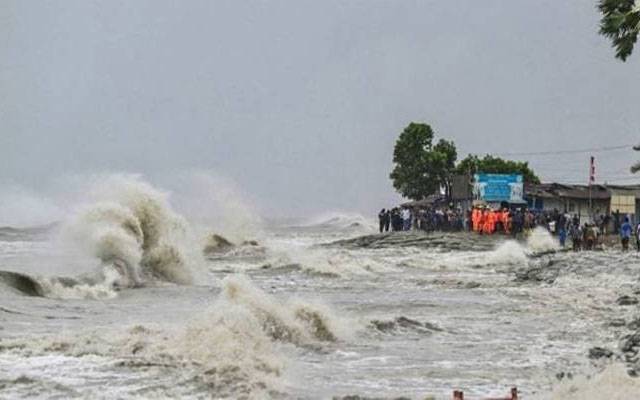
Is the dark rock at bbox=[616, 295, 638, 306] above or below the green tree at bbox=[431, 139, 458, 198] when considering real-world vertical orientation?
below

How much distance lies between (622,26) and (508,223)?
25544 millimetres

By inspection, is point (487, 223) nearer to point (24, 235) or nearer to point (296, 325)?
point (296, 325)

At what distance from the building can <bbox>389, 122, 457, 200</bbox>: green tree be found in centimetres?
1271

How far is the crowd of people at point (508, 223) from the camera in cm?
3743

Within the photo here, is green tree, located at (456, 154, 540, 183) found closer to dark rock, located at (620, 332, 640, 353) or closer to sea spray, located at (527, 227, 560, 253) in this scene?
sea spray, located at (527, 227, 560, 253)

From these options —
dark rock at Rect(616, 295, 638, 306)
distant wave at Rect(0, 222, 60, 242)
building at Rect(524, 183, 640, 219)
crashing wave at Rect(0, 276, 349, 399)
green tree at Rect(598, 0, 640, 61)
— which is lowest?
crashing wave at Rect(0, 276, 349, 399)

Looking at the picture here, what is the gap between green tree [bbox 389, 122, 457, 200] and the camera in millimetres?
67938

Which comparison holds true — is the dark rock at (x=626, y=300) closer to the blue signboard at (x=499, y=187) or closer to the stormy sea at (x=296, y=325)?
the stormy sea at (x=296, y=325)

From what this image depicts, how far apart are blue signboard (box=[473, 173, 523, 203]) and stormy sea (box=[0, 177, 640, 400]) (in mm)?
23263

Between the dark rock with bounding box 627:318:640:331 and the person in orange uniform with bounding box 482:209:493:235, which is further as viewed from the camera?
the person in orange uniform with bounding box 482:209:493:235

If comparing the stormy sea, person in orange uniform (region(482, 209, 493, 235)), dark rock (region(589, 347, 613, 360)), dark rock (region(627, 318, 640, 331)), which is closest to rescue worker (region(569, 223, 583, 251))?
the stormy sea

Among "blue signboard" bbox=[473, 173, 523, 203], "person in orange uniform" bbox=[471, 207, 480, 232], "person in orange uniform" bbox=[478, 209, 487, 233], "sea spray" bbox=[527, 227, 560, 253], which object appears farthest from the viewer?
"blue signboard" bbox=[473, 173, 523, 203]

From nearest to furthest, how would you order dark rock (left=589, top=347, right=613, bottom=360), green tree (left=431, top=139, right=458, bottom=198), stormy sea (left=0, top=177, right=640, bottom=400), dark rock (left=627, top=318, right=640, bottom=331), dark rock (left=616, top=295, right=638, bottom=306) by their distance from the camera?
1. stormy sea (left=0, top=177, right=640, bottom=400)
2. dark rock (left=589, top=347, right=613, bottom=360)
3. dark rock (left=627, top=318, right=640, bottom=331)
4. dark rock (left=616, top=295, right=638, bottom=306)
5. green tree (left=431, top=139, right=458, bottom=198)

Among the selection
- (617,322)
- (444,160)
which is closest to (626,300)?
(617,322)
